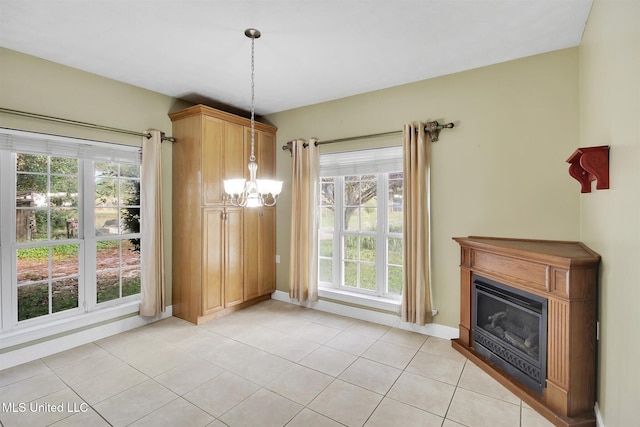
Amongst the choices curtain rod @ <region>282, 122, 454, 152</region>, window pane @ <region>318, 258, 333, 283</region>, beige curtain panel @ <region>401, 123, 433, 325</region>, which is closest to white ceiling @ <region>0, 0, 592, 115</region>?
curtain rod @ <region>282, 122, 454, 152</region>

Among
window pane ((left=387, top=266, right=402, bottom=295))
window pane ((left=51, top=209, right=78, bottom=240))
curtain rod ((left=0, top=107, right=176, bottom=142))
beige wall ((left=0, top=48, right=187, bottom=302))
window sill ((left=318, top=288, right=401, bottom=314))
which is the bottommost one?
window sill ((left=318, top=288, right=401, bottom=314))

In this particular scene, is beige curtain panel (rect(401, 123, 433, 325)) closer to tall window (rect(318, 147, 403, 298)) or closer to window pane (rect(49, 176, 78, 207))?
tall window (rect(318, 147, 403, 298))

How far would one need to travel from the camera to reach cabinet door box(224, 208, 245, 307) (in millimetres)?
3887

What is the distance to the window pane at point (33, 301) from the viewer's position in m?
2.82

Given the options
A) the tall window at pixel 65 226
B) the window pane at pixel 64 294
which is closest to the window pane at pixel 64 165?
the tall window at pixel 65 226

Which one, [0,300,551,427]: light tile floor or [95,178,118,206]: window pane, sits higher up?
[95,178,118,206]: window pane

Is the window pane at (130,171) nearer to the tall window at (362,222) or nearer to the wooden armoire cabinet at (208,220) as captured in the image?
the wooden armoire cabinet at (208,220)

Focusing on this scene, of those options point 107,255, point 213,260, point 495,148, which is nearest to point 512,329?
point 495,148

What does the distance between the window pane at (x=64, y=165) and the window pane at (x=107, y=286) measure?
111cm

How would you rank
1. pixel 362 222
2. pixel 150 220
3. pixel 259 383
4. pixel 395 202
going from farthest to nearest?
pixel 362 222 < pixel 395 202 < pixel 150 220 < pixel 259 383

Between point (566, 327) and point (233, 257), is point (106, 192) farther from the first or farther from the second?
point (566, 327)

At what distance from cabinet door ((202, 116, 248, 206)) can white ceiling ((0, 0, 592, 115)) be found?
1.78 ft

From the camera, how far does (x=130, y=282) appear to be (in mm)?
3590

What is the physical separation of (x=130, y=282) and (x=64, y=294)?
24.1 inches
